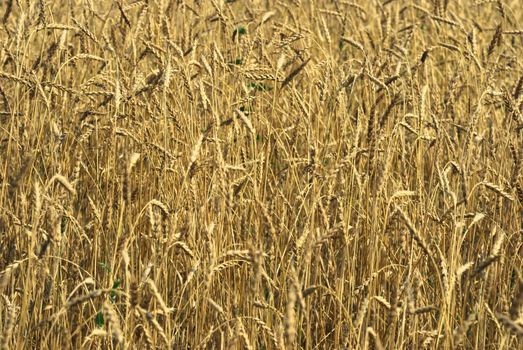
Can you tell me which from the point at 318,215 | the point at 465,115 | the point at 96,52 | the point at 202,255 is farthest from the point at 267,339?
the point at 96,52

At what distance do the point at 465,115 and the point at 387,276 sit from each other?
1.62 metres

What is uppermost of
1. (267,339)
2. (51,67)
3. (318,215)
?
(51,67)

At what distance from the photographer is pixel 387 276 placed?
2.60 meters

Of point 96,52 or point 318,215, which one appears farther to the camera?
point 96,52

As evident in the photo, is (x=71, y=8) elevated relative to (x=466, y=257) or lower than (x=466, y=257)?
elevated

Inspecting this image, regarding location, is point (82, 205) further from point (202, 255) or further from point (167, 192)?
point (202, 255)

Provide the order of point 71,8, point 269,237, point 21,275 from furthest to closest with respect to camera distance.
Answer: point 71,8, point 21,275, point 269,237

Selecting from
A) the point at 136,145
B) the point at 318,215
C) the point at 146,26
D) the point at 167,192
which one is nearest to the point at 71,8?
the point at 146,26

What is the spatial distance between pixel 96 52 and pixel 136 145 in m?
1.25

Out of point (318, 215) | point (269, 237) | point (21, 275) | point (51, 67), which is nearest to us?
point (269, 237)

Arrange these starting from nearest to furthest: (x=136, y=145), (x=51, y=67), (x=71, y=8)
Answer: (x=136, y=145)
(x=51, y=67)
(x=71, y=8)

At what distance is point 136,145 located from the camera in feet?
10.4

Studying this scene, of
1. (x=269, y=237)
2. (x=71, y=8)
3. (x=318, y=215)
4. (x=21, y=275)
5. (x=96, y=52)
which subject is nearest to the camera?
Result: (x=269, y=237)

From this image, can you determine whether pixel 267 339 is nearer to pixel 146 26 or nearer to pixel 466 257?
pixel 466 257
